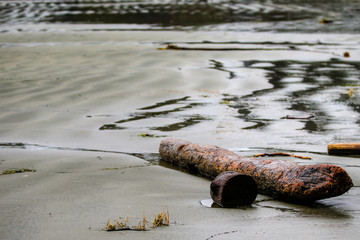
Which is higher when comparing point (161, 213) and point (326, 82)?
point (161, 213)

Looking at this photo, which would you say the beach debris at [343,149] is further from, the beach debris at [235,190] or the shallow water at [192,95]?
the beach debris at [235,190]

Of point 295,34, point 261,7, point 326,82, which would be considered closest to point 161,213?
point 326,82

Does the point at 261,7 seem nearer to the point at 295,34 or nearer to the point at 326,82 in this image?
the point at 295,34

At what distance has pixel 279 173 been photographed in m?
3.62

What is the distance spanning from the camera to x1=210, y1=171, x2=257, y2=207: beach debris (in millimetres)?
3490

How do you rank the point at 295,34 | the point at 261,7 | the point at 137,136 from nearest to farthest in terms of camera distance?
the point at 137,136
the point at 295,34
the point at 261,7

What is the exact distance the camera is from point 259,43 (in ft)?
42.3

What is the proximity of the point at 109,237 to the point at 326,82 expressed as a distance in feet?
19.9

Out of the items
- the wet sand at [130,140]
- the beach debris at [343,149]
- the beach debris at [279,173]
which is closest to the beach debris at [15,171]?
the wet sand at [130,140]

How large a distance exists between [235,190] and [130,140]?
214cm

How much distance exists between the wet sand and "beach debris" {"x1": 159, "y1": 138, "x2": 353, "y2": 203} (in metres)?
0.10

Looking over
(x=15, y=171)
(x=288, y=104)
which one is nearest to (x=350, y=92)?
(x=288, y=104)

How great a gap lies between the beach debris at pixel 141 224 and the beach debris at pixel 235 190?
43cm

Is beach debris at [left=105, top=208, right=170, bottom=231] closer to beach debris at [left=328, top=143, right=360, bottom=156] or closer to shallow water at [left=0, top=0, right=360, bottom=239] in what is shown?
shallow water at [left=0, top=0, right=360, bottom=239]
